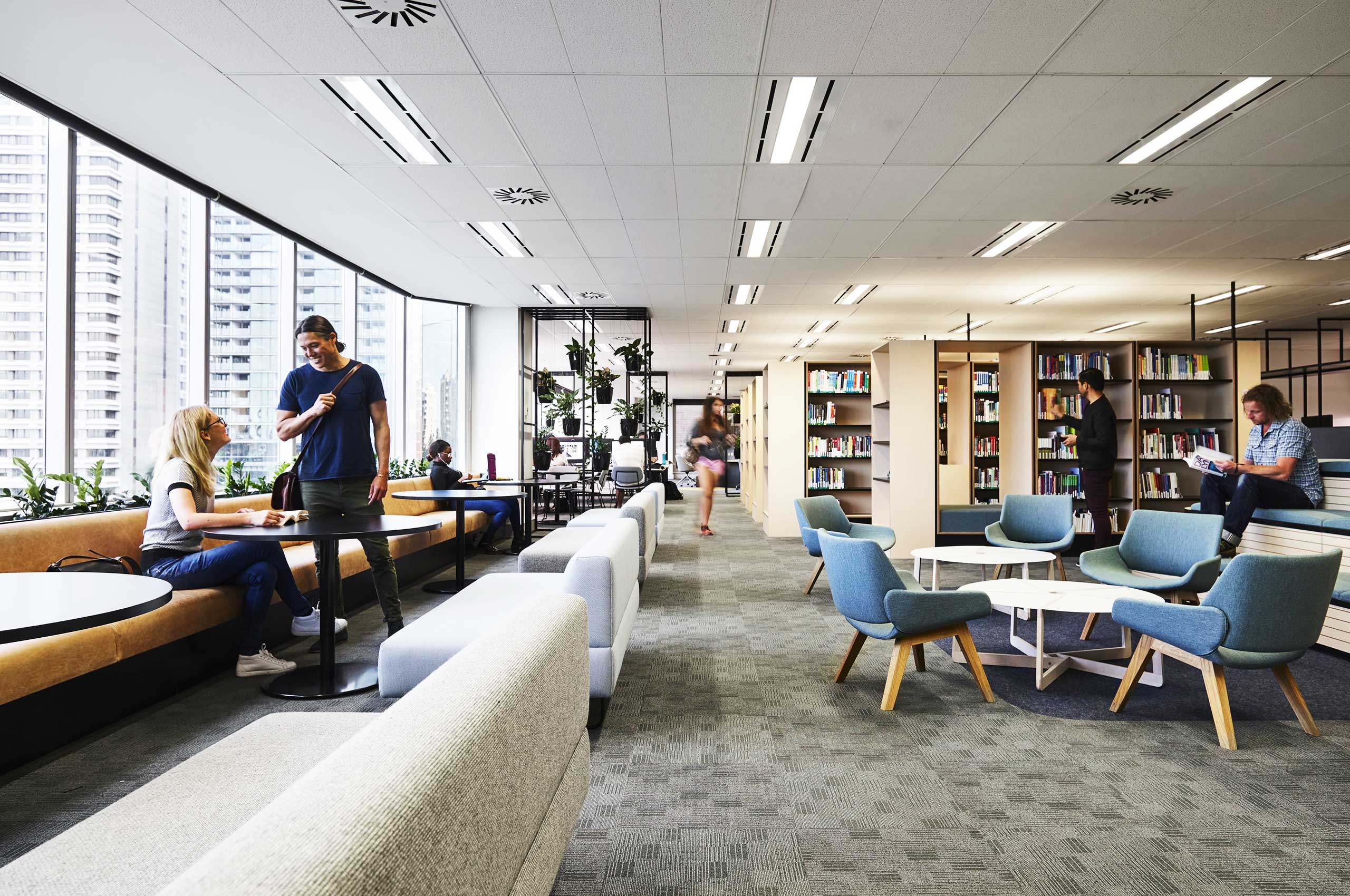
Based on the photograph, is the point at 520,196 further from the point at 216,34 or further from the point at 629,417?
the point at 629,417

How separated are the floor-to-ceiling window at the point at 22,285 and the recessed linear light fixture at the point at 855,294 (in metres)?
7.08

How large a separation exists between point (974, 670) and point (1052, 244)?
5.14 metres

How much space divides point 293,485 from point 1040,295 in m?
8.60

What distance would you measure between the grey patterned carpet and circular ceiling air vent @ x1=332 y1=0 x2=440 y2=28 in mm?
2985

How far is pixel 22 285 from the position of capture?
4008 mm

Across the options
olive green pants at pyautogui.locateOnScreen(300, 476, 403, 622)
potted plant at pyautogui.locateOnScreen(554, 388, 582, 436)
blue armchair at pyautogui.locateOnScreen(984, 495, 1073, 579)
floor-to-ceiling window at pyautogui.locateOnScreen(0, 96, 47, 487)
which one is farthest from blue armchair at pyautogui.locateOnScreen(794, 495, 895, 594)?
potted plant at pyautogui.locateOnScreen(554, 388, 582, 436)

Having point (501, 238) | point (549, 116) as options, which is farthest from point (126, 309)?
point (549, 116)

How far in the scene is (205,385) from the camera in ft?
18.0

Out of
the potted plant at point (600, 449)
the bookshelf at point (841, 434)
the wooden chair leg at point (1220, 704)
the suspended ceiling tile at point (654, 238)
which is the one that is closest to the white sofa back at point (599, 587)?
the wooden chair leg at point (1220, 704)

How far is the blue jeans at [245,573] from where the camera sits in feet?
10.5

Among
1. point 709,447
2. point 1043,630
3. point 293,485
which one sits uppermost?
point 709,447

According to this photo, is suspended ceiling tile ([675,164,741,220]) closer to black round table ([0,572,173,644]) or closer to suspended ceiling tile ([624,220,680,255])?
suspended ceiling tile ([624,220,680,255])

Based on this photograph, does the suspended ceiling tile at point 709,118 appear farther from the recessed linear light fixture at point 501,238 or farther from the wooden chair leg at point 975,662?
the wooden chair leg at point 975,662

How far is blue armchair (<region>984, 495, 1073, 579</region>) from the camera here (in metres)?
4.98
